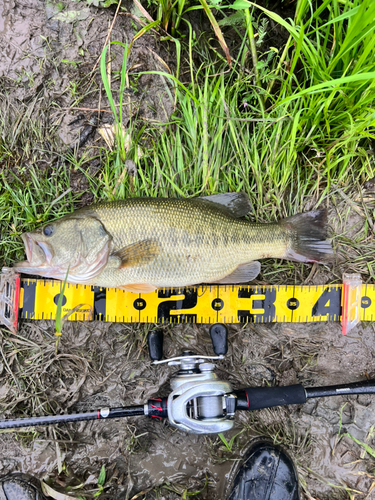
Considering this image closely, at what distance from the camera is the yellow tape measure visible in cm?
296

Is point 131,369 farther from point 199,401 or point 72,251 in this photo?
point 72,251

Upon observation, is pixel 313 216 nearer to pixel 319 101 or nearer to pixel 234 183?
pixel 234 183

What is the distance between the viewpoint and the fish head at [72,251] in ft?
8.37

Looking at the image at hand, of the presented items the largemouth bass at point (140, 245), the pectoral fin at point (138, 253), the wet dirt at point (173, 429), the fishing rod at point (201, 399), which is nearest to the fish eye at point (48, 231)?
the largemouth bass at point (140, 245)

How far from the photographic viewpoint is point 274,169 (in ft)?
9.94

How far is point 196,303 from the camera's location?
302 cm

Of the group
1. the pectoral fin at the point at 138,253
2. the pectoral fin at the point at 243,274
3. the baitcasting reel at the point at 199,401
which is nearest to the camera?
the baitcasting reel at the point at 199,401

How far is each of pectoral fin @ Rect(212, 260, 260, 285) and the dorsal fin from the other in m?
0.49

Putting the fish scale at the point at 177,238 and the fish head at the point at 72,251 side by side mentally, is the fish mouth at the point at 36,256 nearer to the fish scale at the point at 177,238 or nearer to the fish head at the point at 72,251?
the fish head at the point at 72,251

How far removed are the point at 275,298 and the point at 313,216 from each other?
85cm

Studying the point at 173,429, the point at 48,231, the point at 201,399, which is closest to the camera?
the point at 201,399

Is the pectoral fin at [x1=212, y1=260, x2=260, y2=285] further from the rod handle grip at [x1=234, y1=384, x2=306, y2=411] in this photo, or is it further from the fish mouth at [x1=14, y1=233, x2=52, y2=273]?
the fish mouth at [x1=14, y1=233, x2=52, y2=273]

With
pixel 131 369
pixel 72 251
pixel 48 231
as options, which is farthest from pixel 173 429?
pixel 48 231

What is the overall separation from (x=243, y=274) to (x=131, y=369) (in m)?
1.41
